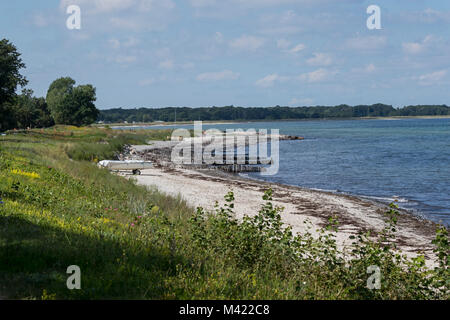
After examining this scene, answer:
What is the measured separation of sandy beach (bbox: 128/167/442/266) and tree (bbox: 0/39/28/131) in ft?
87.3

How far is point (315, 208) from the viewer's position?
23547 mm

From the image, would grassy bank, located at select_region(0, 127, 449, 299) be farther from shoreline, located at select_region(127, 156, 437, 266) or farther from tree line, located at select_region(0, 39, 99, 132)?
tree line, located at select_region(0, 39, 99, 132)

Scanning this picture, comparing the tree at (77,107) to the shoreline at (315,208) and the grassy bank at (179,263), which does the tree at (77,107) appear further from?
the grassy bank at (179,263)

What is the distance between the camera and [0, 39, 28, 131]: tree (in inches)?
2040

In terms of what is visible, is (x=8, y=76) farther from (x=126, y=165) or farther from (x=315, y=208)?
(x=315, y=208)

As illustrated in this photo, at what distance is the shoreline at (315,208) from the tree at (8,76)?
26.1 metres

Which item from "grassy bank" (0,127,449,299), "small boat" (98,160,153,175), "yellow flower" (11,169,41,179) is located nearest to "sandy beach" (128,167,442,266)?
"small boat" (98,160,153,175)

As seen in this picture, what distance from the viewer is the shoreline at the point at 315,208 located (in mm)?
17242

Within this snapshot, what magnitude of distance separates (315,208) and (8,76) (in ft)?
139

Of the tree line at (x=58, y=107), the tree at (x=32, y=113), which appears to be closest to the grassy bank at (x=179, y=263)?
the tree line at (x=58, y=107)

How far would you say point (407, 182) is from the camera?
35.6 meters

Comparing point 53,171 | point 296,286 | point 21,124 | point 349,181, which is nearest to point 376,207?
point 349,181

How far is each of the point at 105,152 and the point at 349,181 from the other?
23.5 metres
